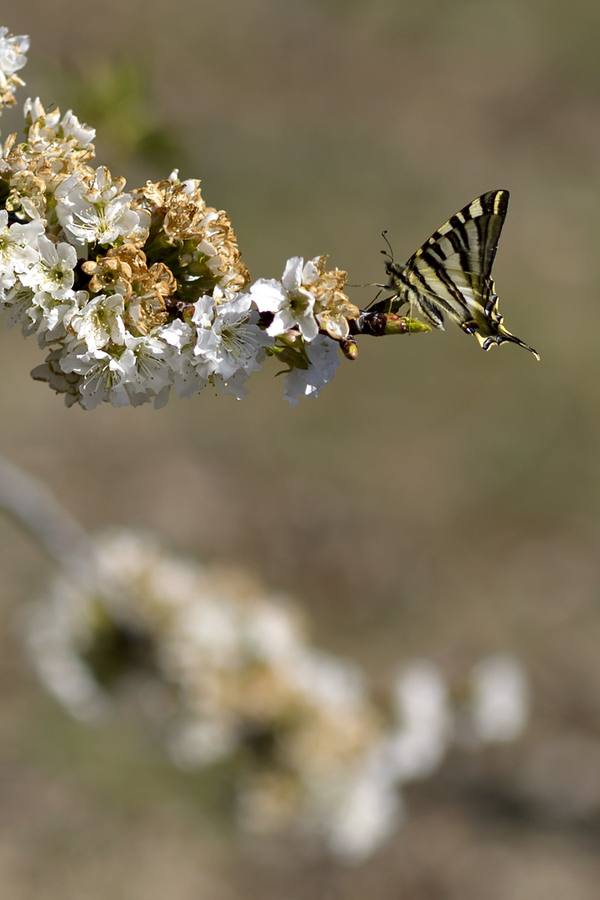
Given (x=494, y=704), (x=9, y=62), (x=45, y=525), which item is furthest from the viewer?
(x=494, y=704)

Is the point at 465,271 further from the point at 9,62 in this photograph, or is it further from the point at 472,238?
the point at 9,62

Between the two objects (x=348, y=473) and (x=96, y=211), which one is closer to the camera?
(x=96, y=211)

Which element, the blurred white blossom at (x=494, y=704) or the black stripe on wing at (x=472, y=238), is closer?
the black stripe on wing at (x=472, y=238)

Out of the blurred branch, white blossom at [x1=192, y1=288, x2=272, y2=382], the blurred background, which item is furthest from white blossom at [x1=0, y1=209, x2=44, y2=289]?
the blurred branch

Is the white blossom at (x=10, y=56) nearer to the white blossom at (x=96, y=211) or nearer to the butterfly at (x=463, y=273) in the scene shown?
the white blossom at (x=96, y=211)

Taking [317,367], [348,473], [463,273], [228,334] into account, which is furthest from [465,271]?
[348,473]

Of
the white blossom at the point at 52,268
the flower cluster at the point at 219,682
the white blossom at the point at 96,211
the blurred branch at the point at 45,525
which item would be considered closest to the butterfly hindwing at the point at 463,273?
the white blossom at the point at 96,211

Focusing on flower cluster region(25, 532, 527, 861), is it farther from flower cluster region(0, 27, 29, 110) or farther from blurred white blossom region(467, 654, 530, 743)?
flower cluster region(0, 27, 29, 110)
